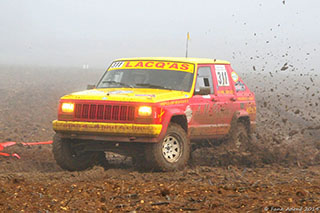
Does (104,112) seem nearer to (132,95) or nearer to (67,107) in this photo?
(132,95)

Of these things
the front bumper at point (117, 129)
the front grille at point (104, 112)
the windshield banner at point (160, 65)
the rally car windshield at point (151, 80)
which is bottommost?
the front bumper at point (117, 129)

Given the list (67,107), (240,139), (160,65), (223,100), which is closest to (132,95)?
(67,107)

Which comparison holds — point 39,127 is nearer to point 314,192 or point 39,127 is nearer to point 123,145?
point 123,145

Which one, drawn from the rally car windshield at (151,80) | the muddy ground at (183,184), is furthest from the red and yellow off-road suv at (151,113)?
the muddy ground at (183,184)

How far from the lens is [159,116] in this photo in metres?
8.20

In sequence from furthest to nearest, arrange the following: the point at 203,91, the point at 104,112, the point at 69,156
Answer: the point at 203,91
the point at 69,156
the point at 104,112

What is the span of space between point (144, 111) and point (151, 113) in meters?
0.10

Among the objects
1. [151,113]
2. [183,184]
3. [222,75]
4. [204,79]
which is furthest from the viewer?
[222,75]

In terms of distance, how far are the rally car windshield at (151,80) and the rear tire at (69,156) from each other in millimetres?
1265

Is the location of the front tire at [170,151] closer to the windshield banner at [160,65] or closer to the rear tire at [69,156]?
the windshield banner at [160,65]

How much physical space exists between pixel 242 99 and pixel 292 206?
5.06 metres

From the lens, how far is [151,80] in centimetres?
938

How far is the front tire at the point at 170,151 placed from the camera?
27.0 ft

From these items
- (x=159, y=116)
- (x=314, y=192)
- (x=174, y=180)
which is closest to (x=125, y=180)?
(x=174, y=180)
